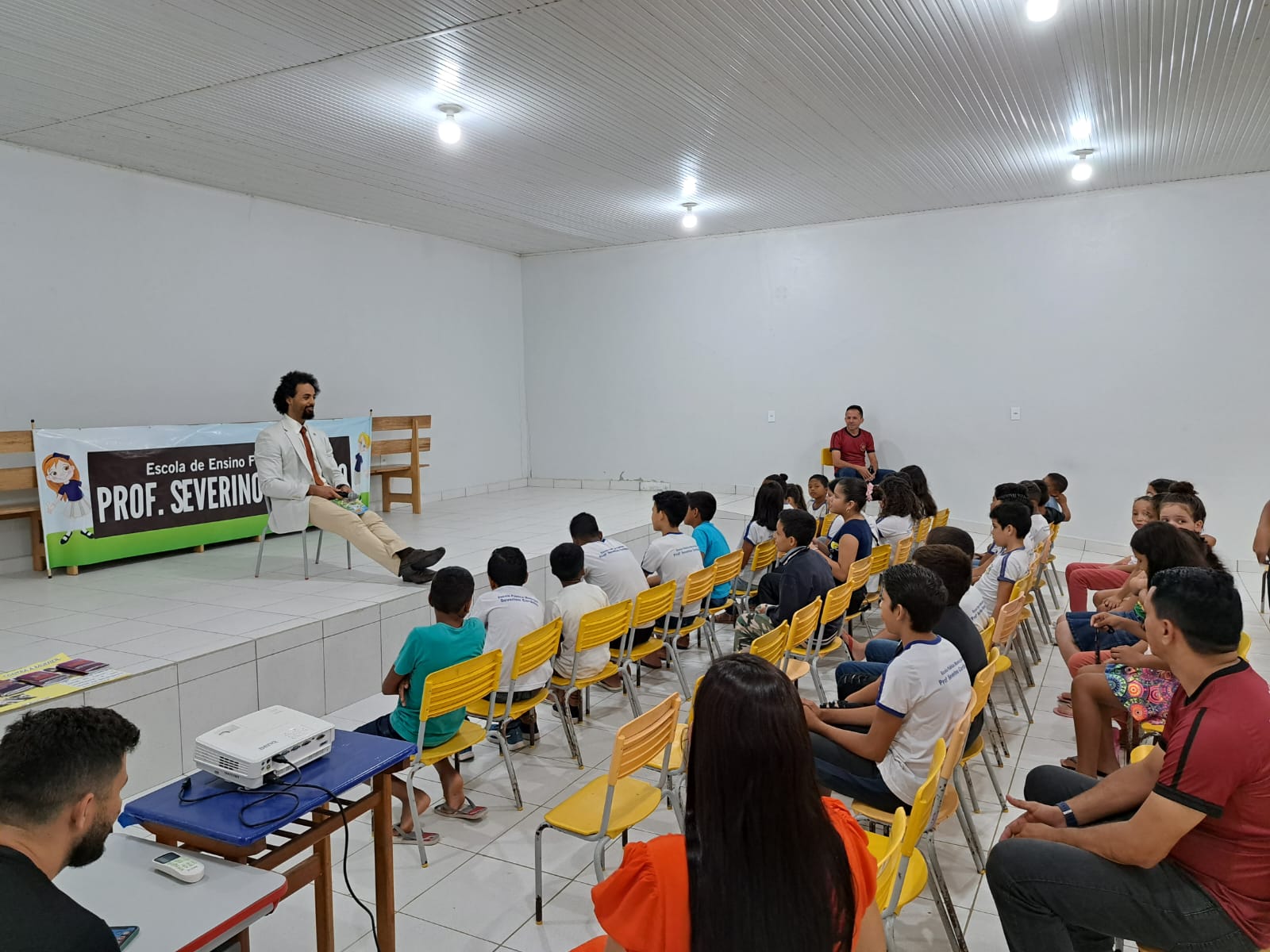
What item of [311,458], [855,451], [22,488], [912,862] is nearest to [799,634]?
[912,862]

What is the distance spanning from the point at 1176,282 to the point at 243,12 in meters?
7.75

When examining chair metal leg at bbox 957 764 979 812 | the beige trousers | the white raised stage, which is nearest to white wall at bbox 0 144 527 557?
the white raised stage

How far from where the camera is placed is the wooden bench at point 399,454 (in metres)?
8.73

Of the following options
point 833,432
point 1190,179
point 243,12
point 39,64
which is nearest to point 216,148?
point 39,64

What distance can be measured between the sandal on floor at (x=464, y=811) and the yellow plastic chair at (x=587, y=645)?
577 millimetres

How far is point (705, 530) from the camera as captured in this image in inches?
228

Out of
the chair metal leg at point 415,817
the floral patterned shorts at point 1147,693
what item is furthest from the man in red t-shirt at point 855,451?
the chair metal leg at point 415,817

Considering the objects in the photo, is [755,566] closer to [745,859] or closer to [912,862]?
[912,862]

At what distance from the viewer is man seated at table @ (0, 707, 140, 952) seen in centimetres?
137

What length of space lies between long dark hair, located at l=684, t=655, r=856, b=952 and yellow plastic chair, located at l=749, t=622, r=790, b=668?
6.55ft

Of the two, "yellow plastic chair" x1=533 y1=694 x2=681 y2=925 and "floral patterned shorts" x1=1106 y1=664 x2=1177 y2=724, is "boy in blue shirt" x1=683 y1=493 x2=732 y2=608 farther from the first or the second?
"yellow plastic chair" x1=533 y1=694 x2=681 y2=925

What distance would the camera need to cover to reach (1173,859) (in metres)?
1.94

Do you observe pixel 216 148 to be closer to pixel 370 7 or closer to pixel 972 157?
pixel 370 7

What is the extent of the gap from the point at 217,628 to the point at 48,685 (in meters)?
0.98
